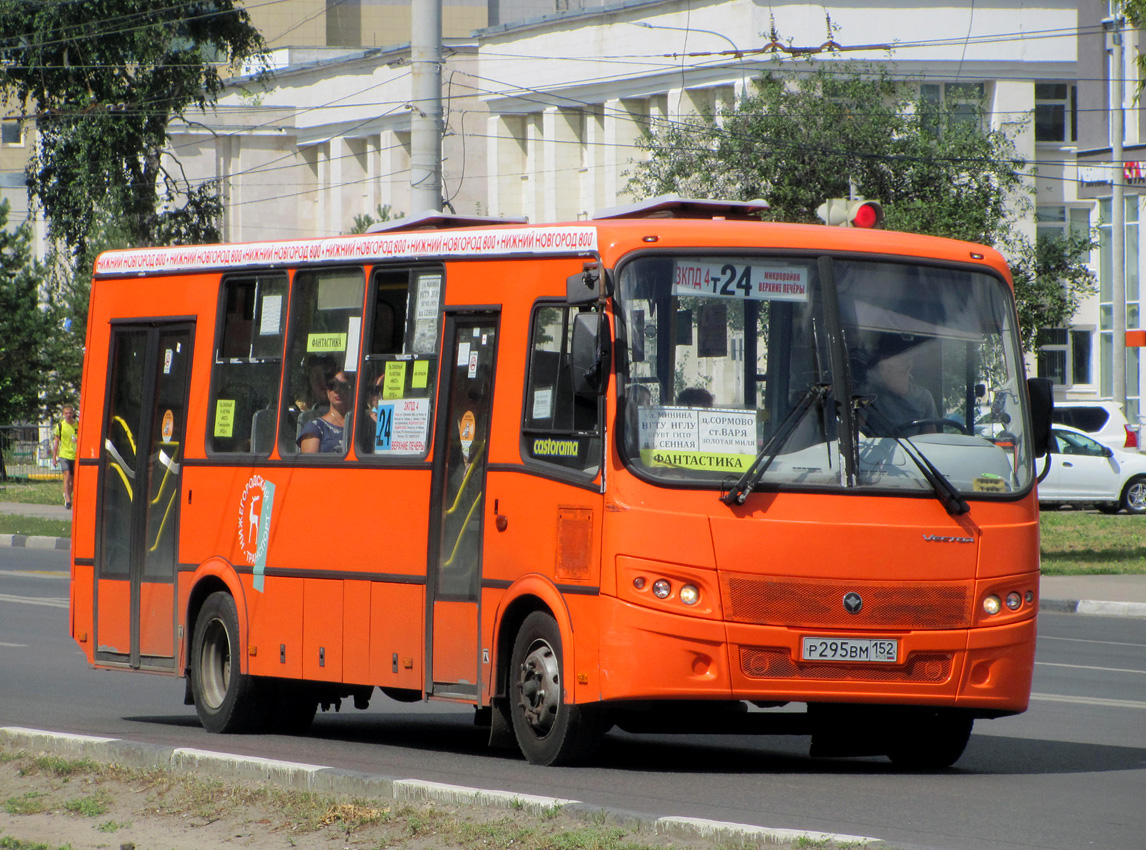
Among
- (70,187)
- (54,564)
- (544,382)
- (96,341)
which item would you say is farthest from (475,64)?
(544,382)

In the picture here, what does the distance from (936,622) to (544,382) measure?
7.13 ft

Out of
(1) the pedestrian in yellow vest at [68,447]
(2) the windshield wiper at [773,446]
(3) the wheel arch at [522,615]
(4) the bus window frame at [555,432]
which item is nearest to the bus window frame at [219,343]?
(4) the bus window frame at [555,432]

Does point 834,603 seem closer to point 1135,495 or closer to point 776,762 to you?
point 776,762

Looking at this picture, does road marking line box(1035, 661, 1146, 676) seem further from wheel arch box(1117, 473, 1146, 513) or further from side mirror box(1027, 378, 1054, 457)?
wheel arch box(1117, 473, 1146, 513)

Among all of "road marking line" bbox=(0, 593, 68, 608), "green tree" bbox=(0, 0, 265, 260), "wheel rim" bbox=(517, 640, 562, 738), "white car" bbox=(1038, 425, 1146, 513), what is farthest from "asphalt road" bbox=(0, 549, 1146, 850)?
"green tree" bbox=(0, 0, 265, 260)

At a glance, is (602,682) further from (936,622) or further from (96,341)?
(96,341)

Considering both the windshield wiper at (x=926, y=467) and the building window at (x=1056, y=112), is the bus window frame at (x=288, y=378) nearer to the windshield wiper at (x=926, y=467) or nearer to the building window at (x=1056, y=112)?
the windshield wiper at (x=926, y=467)

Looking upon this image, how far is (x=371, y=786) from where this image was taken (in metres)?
7.56

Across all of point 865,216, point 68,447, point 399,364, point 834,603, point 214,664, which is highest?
point 865,216

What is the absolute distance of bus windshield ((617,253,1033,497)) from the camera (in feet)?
28.7

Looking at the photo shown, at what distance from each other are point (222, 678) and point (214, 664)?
11 cm

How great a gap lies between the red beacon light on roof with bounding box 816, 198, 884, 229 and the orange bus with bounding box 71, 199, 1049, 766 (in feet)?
1.99

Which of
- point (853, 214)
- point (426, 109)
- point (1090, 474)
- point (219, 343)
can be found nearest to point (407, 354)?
point (219, 343)

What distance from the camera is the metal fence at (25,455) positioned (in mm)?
49594
